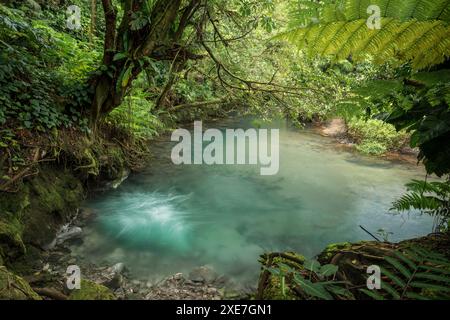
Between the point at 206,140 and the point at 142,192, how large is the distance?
509 centimetres

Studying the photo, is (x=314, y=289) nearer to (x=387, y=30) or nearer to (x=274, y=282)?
(x=274, y=282)

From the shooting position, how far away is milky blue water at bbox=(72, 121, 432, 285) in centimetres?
488

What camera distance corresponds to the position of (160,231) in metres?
5.70

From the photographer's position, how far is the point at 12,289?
2207 millimetres

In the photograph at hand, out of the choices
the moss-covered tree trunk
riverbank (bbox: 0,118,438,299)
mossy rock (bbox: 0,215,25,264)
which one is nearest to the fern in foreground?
riverbank (bbox: 0,118,438,299)

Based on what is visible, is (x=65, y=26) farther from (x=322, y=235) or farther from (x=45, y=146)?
(x=322, y=235)

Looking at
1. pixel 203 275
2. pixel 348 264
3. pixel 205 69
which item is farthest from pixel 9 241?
pixel 205 69

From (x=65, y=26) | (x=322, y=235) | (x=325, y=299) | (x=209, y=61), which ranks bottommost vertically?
(x=322, y=235)

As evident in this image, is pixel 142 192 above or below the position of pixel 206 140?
below

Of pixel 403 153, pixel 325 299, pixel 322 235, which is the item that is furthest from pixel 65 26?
pixel 403 153

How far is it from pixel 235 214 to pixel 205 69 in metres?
4.99

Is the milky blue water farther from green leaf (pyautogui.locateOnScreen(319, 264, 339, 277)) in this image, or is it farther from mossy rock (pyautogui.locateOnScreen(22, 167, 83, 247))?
green leaf (pyautogui.locateOnScreen(319, 264, 339, 277))

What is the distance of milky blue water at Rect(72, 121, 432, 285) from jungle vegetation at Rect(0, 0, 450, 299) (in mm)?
1052
